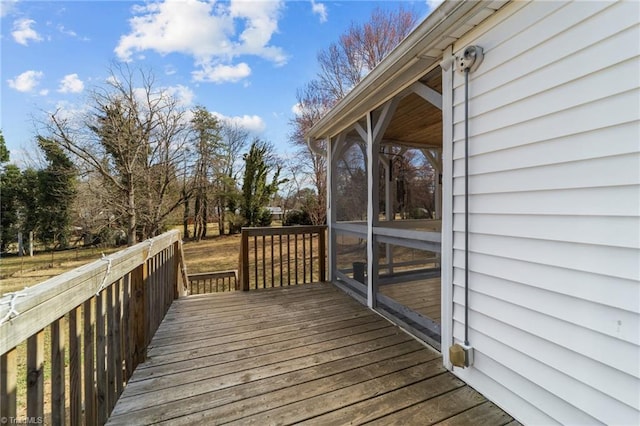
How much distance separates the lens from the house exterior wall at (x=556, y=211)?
4.18 feet

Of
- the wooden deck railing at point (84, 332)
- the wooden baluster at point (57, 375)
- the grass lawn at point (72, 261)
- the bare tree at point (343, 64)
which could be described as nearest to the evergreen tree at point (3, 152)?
the grass lawn at point (72, 261)

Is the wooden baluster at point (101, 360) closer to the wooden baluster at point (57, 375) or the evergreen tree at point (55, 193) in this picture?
the wooden baluster at point (57, 375)

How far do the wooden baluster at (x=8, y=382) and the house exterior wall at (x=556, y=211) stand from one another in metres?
2.29

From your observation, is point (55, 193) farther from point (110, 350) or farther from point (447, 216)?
point (447, 216)

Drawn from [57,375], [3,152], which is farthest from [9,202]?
[57,375]

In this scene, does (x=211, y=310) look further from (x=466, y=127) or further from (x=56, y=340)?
(x=466, y=127)

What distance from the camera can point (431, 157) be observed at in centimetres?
488

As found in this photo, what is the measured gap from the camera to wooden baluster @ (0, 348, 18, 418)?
858 millimetres

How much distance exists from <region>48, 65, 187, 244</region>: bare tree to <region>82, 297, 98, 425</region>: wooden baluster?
1032cm

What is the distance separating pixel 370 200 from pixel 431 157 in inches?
77.1

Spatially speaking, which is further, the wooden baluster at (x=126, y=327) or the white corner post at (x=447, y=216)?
the white corner post at (x=447, y=216)

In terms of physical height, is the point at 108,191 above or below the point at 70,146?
below

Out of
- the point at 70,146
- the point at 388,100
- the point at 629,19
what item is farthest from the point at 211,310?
the point at 70,146

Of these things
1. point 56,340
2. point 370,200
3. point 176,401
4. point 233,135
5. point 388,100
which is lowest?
point 176,401
